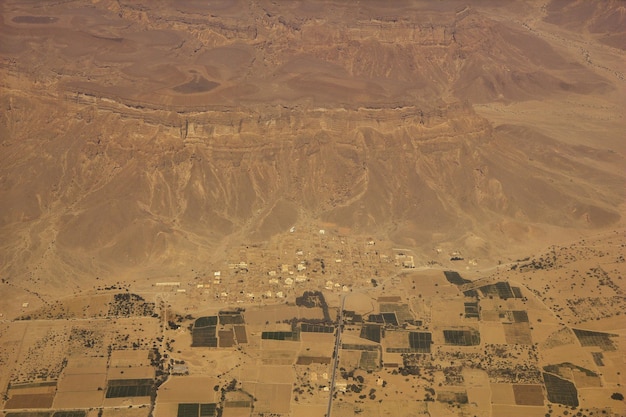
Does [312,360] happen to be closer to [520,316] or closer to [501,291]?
[520,316]

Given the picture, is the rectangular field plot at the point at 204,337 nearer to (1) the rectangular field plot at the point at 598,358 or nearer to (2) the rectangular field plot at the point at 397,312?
(2) the rectangular field plot at the point at 397,312

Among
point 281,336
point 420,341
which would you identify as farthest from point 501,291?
point 281,336

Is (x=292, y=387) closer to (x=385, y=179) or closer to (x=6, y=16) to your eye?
(x=385, y=179)

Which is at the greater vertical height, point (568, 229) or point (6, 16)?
point (6, 16)

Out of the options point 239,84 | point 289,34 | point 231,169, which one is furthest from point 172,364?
point 289,34

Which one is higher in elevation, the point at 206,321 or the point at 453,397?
the point at 206,321
